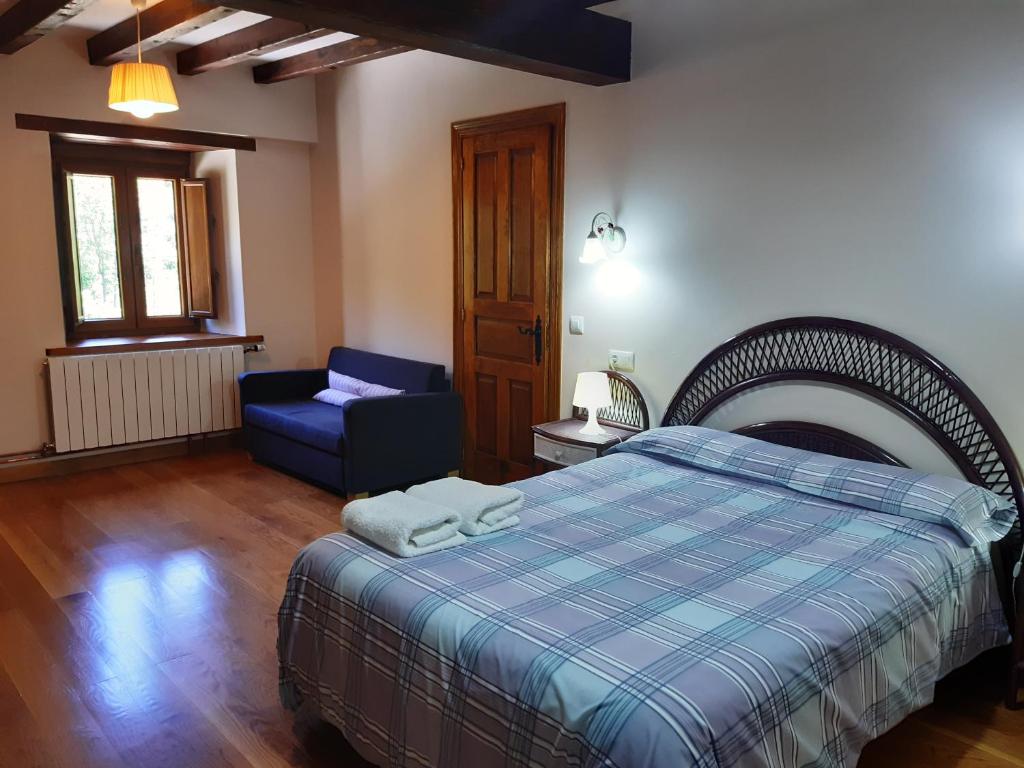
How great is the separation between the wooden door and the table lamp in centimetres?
50

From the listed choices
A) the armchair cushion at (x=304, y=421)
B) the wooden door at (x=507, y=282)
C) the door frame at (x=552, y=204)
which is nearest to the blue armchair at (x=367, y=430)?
the armchair cushion at (x=304, y=421)

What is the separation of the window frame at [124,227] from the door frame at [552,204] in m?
2.42

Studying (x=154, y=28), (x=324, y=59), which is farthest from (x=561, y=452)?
(x=154, y=28)

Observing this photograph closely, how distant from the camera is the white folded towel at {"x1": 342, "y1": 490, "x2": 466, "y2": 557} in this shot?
226 cm

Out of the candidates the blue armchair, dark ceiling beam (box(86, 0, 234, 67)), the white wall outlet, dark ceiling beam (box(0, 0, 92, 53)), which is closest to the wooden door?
the blue armchair

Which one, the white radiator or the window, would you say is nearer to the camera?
the white radiator

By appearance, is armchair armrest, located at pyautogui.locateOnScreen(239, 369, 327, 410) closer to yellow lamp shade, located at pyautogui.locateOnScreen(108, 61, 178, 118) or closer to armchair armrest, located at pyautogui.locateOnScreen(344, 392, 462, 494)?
armchair armrest, located at pyautogui.locateOnScreen(344, 392, 462, 494)

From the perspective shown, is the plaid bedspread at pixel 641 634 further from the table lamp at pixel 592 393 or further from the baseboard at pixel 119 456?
the baseboard at pixel 119 456

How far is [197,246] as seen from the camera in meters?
5.82

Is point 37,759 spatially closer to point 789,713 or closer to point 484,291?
point 789,713

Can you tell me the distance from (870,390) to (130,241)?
4929 mm

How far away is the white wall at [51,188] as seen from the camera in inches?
187

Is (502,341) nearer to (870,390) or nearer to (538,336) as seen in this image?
(538,336)

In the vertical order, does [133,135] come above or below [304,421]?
above
